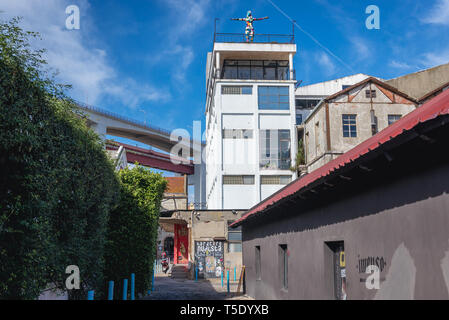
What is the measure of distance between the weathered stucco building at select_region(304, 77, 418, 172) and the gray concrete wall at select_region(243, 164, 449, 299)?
20.8 meters

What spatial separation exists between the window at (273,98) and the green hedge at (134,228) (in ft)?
99.0

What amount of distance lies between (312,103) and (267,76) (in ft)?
21.5

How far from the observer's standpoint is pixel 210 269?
36.4 meters

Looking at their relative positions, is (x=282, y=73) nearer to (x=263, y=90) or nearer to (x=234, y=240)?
(x=263, y=90)

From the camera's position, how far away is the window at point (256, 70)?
48250 mm

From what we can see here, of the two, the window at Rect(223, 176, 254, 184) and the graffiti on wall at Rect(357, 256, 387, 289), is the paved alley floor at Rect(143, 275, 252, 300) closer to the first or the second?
the graffiti on wall at Rect(357, 256, 387, 289)

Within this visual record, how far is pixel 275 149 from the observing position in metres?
45.8

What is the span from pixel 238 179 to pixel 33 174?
128 ft

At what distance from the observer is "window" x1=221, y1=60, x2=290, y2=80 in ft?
158

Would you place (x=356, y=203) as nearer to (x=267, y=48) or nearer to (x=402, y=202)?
(x=402, y=202)

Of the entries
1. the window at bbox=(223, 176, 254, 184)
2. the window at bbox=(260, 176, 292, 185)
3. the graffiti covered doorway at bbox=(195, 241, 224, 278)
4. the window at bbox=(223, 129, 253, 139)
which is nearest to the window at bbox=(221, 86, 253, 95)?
the window at bbox=(223, 129, 253, 139)

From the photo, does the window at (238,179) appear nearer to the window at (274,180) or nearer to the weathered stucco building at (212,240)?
the window at (274,180)

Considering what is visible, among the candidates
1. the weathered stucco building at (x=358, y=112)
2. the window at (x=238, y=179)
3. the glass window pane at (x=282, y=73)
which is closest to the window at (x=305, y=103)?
the glass window pane at (x=282, y=73)
